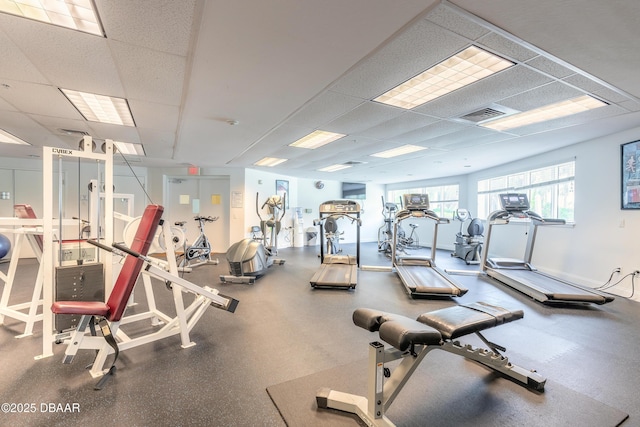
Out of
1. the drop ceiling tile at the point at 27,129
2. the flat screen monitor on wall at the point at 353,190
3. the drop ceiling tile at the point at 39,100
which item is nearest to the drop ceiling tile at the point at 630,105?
the drop ceiling tile at the point at 39,100

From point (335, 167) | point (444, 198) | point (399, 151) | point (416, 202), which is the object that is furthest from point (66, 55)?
point (444, 198)

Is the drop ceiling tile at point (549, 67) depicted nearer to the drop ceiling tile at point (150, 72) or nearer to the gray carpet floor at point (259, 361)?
the gray carpet floor at point (259, 361)

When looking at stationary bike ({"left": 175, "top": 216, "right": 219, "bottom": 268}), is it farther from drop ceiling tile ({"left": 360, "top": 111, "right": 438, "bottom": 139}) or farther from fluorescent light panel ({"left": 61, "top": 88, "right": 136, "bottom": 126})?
drop ceiling tile ({"left": 360, "top": 111, "right": 438, "bottom": 139})

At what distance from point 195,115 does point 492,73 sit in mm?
3272

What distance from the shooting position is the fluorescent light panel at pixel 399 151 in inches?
201

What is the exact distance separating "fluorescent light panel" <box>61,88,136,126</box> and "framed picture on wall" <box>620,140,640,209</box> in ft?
21.9

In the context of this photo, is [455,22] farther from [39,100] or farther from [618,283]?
[618,283]

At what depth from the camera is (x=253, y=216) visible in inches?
309

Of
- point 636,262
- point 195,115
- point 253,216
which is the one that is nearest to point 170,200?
point 253,216

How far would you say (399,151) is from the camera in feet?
17.9

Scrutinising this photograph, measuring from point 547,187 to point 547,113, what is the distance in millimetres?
3054

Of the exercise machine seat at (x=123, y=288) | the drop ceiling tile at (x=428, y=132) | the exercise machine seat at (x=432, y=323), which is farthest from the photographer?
the drop ceiling tile at (x=428, y=132)

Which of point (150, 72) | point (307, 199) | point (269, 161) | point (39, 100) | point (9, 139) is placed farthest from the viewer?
point (307, 199)

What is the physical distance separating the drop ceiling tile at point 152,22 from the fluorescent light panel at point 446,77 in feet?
6.21
